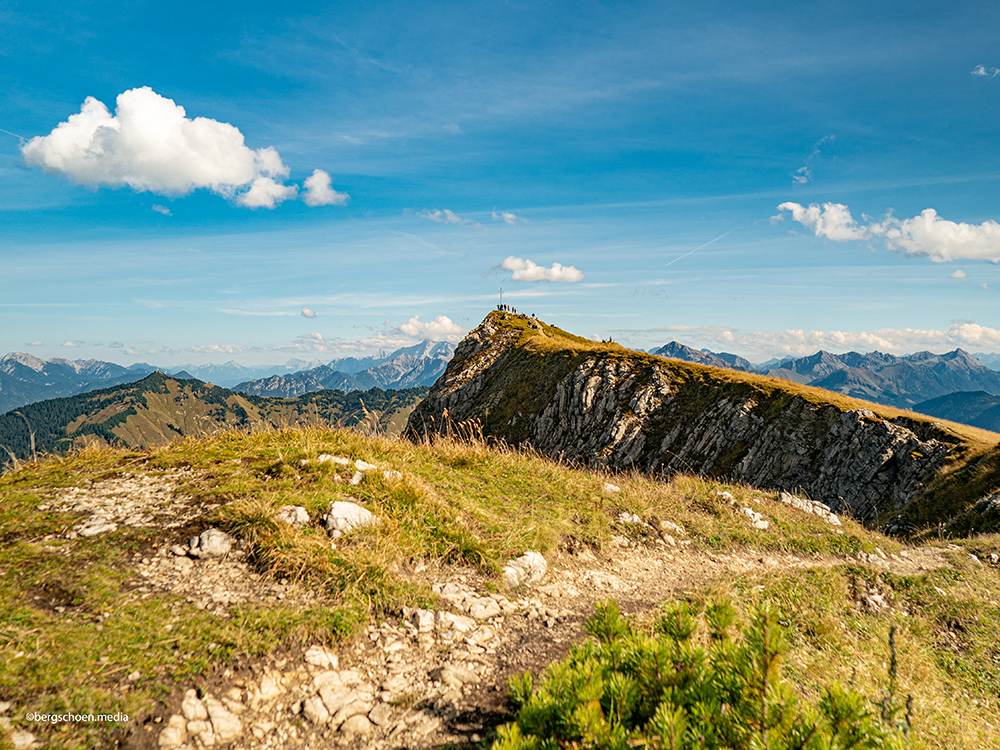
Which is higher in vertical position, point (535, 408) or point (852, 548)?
point (852, 548)

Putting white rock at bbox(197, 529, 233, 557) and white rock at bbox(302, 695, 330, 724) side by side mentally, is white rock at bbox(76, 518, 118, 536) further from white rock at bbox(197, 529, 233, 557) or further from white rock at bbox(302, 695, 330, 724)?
white rock at bbox(302, 695, 330, 724)

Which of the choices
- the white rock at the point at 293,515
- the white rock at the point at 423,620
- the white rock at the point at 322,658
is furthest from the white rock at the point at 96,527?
the white rock at the point at 423,620

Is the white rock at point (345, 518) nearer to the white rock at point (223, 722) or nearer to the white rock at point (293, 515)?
the white rock at point (293, 515)

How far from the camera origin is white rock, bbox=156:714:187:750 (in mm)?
4070

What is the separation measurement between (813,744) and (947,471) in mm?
50429

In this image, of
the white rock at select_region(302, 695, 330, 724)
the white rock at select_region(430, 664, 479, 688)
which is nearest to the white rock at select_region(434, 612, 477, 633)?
the white rock at select_region(430, 664, 479, 688)

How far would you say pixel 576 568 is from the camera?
8.73 meters

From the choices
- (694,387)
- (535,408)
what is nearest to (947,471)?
(694,387)

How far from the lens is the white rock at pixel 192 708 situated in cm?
434

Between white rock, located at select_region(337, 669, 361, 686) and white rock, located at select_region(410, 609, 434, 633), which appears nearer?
white rock, located at select_region(337, 669, 361, 686)

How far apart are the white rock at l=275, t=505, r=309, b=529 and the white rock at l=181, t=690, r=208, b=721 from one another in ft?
9.41

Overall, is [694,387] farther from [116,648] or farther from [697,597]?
[116,648]

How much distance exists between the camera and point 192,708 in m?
4.39

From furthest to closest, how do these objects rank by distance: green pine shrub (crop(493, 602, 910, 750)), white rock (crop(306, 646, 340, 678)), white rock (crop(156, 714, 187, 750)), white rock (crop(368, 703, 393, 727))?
white rock (crop(306, 646, 340, 678)) → white rock (crop(368, 703, 393, 727)) → white rock (crop(156, 714, 187, 750)) → green pine shrub (crop(493, 602, 910, 750))
